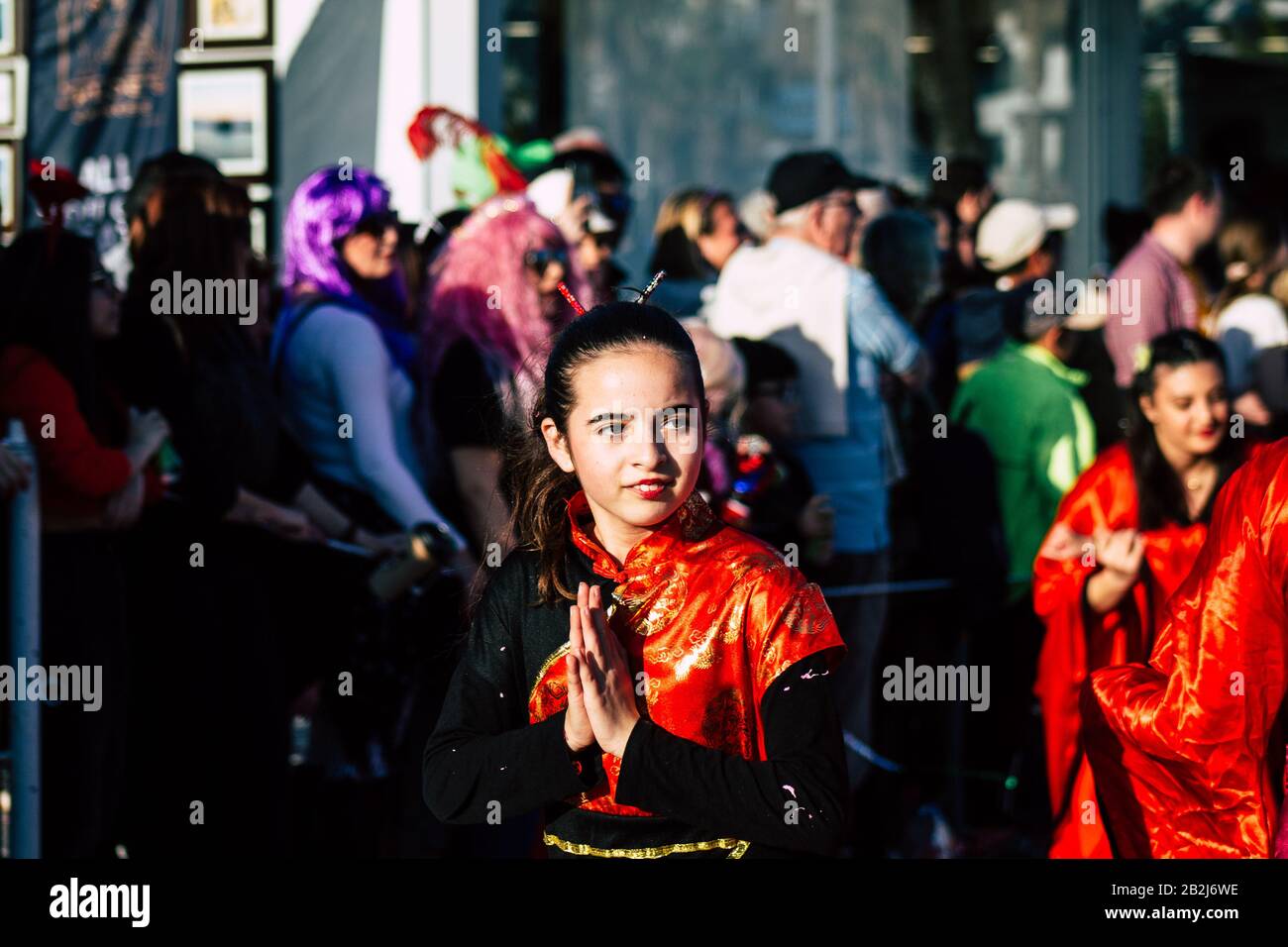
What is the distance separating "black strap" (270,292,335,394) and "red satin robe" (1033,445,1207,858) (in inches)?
78.2

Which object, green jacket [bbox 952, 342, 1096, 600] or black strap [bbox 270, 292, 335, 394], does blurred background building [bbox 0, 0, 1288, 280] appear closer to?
green jacket [bbox 952, 342, 1096, 600]

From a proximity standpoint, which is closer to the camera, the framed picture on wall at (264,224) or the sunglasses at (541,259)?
the sunglasses at (541,259)

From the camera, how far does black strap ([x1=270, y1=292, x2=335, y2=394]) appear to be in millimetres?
4965

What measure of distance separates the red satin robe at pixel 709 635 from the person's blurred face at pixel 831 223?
12.1 ft

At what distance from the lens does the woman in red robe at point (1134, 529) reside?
432 centimetres

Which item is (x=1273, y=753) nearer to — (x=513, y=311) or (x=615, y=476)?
(x=615, y=476)

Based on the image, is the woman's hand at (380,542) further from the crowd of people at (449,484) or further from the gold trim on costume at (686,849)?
the gold trim on costume at (686,849)

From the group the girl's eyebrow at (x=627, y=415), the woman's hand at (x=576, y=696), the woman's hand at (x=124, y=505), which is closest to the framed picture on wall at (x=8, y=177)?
the woman's hand at (x=124, y=505)

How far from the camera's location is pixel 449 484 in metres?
5.06

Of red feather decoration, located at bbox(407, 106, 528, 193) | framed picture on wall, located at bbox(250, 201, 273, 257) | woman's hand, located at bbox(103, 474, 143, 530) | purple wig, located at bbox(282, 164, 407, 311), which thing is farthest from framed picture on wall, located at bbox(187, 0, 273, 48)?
woman's hand, located at bbox(103, 474, 143, 530)

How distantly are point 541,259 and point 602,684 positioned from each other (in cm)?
295

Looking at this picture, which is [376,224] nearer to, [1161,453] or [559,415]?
[1161,453]

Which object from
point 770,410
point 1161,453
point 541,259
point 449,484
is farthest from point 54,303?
point 1161,453
